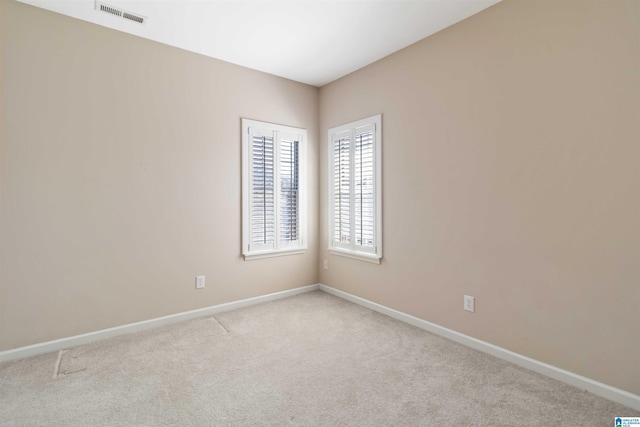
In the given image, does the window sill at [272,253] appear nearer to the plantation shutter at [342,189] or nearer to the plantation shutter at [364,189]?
the plantation shutter at [342,189]

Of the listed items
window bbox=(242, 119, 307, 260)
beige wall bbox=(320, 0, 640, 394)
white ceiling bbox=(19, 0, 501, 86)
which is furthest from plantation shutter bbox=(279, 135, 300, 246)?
beige wall bbox=(320, 0, 640, 394)

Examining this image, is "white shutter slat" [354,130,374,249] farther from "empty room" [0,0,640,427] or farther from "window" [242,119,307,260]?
"window" [242,119,307,260]

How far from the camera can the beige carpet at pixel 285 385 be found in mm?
1829

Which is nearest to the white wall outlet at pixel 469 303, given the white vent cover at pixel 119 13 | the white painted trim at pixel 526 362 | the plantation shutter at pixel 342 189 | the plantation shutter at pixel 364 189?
the white painted trim at pixel 526 362

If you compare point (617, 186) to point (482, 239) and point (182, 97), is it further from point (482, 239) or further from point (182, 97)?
point (182, 97)

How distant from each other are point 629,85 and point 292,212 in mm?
3201

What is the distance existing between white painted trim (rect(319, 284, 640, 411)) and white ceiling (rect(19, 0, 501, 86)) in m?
2.68

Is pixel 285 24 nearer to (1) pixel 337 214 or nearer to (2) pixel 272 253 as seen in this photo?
(1) pixel 337 214

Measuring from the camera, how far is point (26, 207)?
2.55m

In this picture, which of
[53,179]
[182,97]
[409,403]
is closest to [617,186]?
[409,403]

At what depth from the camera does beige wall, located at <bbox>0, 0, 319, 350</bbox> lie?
2.53m

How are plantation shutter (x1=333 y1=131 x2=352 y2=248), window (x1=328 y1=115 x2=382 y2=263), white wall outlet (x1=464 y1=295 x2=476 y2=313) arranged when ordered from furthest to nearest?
plantation shutter (x1=333 y1=131 x2=352 y2=248), window (x1=328 y1=115 x2=382 y2=263), white wall outlet (x1=464 y1=295 x2=476 y2=313)

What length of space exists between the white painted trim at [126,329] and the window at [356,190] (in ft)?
3.39

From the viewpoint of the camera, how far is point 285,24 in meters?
2.83
